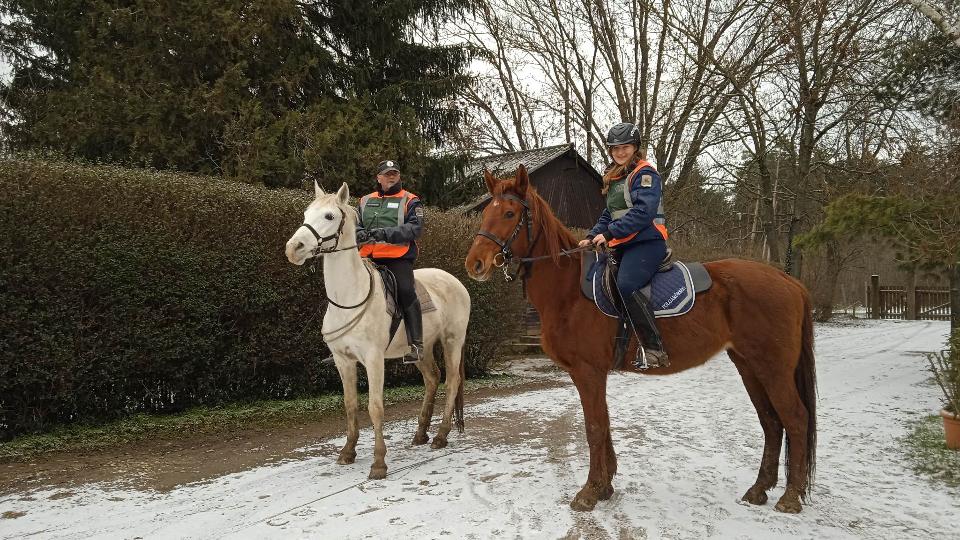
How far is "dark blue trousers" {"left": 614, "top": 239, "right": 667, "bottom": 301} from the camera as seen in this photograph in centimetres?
418

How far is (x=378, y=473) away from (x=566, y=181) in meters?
18.4

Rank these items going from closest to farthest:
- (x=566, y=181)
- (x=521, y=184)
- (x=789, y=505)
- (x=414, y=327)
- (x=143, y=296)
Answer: (x=789, y=505) → (x=521, y=184) → (x=414, y=327) → (x=143, y=296) → (x=566, y=181)

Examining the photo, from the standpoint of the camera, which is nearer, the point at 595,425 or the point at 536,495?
the point at 595,425

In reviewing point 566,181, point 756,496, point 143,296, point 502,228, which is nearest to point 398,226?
point 502,228

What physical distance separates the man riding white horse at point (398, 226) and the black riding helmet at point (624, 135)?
199 cm

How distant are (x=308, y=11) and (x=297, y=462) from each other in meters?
11.6

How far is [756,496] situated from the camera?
4.25m

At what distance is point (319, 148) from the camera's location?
11477mm

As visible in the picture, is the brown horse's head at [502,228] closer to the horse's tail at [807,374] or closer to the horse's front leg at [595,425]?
the horse's front leg at [595,425]

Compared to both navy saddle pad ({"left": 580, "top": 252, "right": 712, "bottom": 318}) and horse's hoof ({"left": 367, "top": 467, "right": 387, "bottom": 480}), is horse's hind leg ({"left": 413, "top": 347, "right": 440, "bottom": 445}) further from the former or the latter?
navy saddle pad ({"left": 580, "top": 252, "right": 712, "bottom": 318})

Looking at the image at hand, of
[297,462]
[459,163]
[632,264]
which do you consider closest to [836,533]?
[632,264]

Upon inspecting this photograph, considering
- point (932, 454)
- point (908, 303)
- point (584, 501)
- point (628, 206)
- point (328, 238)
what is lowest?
point (932, 454)

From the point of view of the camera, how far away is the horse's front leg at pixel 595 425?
165 inches

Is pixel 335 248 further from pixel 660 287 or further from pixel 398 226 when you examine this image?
pixel 660 287
